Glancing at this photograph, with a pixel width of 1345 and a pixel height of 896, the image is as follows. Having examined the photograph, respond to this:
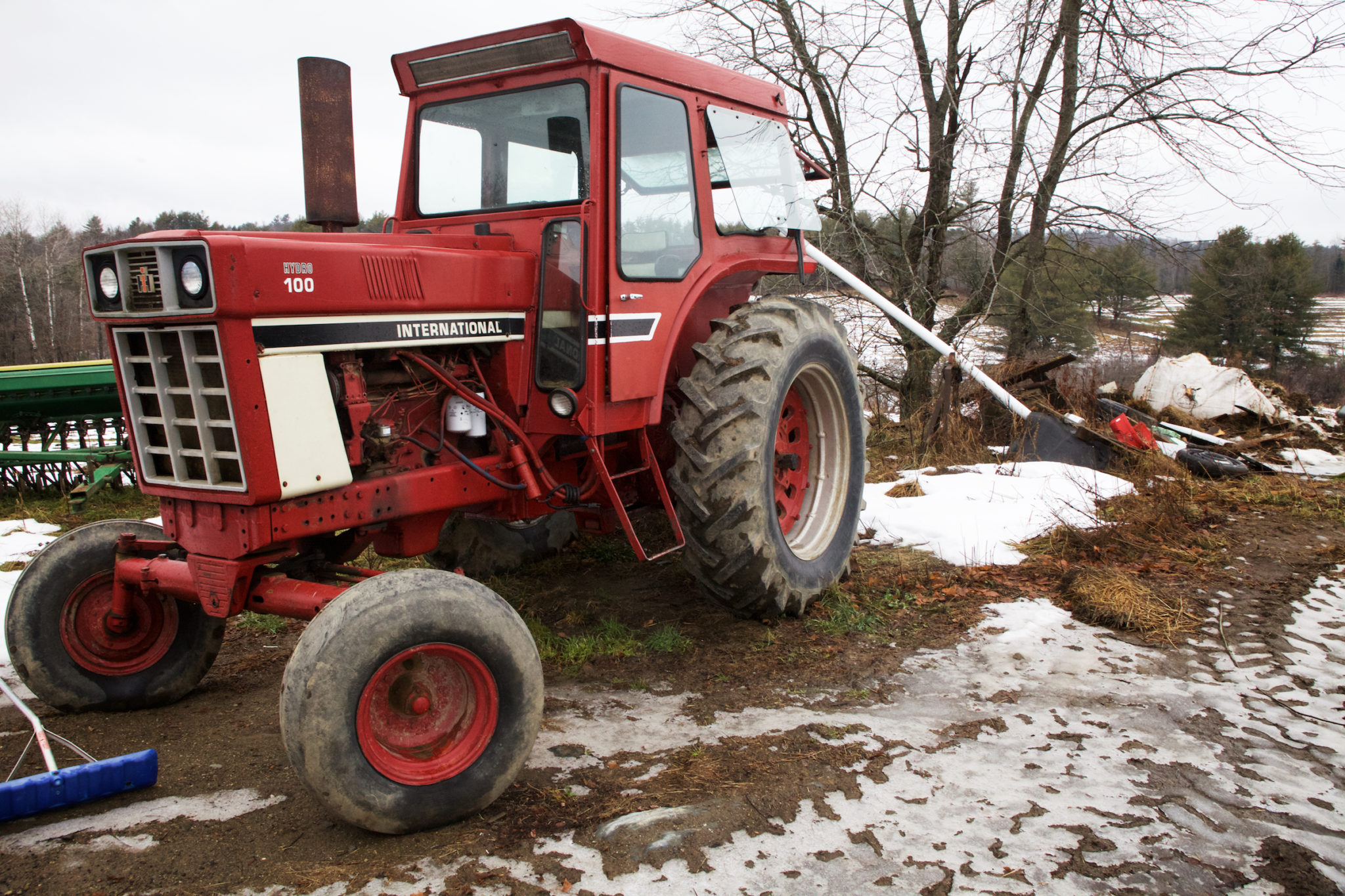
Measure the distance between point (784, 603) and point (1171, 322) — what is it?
25.2 meters

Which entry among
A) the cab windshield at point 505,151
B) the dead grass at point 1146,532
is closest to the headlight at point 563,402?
the cab windshield at point 505,151

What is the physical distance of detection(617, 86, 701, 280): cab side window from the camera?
12.7 ft

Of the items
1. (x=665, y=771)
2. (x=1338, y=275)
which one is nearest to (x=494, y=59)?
(x=665, y=771)

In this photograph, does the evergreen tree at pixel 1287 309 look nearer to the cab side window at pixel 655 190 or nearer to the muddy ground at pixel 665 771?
the muddy ground at pixel 665 771

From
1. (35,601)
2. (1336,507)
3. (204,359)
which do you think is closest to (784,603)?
(204,359)

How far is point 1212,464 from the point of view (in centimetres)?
753

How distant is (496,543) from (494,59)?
2628 mm

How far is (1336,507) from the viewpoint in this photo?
21.1 ft

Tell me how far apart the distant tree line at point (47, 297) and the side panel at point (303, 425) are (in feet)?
58.7

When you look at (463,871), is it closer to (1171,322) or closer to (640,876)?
(640,876)

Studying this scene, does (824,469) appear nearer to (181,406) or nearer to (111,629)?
(181,406)

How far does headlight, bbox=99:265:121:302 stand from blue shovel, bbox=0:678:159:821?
130cm

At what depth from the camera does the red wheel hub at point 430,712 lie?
2.76m

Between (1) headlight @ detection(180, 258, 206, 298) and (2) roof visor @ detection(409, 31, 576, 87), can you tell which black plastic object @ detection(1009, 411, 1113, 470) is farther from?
(1) headlight @ detection(180, 258, 206, 298)
